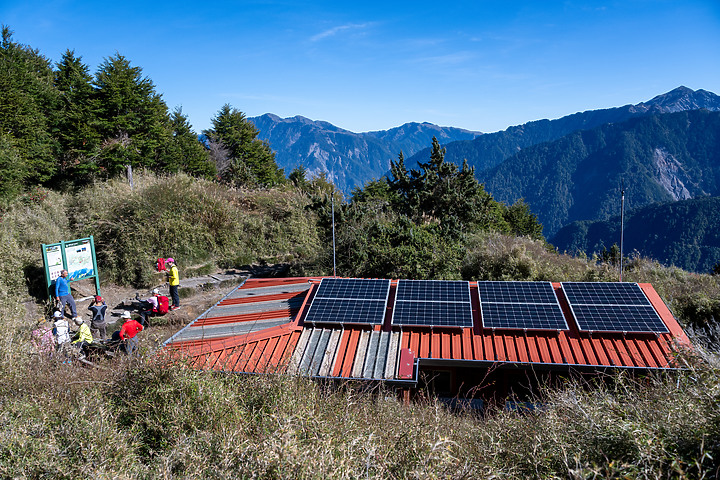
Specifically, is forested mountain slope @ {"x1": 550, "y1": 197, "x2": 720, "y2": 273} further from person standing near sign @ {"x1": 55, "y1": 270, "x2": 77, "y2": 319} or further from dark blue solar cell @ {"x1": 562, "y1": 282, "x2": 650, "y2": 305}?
person standing near sign @ {"x1": 55, "y1": 270, "x2": 77, "y2": 319}

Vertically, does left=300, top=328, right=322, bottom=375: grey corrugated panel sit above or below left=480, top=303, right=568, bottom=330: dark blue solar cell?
below

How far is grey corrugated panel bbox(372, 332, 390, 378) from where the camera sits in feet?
23.2

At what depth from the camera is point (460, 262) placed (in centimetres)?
1421

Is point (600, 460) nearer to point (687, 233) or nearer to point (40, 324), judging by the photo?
point (40, 324)

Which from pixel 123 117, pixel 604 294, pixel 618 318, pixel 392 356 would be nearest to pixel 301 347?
pixel 392 356

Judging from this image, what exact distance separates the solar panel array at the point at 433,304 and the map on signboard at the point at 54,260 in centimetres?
949

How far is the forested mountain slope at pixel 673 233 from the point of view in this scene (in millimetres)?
107625

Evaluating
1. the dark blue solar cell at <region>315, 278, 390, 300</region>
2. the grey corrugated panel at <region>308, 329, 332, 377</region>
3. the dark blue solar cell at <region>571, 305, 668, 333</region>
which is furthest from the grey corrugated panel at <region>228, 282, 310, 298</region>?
the dark blue solar cell at <region>571, 305, 668, 333</region>

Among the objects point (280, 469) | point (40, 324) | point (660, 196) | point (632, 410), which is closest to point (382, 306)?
point (632, 410)

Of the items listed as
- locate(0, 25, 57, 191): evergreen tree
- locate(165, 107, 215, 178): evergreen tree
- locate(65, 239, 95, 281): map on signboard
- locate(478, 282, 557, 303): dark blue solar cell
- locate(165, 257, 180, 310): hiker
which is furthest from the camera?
locate(165, 107, 215, 178): evergreen tree

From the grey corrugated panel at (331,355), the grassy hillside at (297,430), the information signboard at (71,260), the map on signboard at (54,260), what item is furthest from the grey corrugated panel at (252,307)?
the map on signboard at (54,260)

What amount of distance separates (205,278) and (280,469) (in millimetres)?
13151

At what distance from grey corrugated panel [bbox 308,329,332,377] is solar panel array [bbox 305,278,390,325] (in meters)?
0.26

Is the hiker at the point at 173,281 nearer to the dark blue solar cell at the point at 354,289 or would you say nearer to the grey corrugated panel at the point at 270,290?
the grey corrugated panel at the point at 270,290
